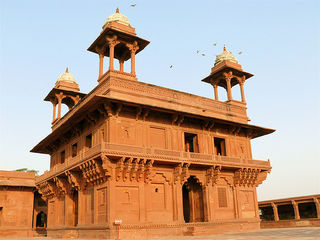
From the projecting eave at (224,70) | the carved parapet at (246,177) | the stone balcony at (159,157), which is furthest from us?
the projecting eave at (224,70)

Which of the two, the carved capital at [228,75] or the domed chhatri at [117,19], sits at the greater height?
the domed chhatri at [117,19]

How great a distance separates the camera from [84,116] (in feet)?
74.8

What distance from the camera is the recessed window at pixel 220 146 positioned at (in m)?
26.2

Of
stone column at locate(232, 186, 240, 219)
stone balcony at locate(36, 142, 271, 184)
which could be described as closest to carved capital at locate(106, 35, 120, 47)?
stone balcony at locate(36, 142, 271, 184)

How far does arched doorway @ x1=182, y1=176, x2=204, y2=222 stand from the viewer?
24.1 meters

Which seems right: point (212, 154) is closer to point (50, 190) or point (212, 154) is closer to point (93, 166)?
point (93, 166)

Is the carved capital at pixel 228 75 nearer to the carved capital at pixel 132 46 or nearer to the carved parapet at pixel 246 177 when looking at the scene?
the carved parapet at pixel 246 177

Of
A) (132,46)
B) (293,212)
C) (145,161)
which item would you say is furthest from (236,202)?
(293,212)

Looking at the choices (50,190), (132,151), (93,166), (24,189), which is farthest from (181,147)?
(24,189)

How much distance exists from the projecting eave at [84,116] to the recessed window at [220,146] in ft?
4.12

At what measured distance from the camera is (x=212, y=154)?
78.4 feet

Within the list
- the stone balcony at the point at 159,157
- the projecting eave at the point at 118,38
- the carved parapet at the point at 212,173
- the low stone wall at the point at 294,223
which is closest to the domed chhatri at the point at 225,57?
the projecting eave at the point at 118,38

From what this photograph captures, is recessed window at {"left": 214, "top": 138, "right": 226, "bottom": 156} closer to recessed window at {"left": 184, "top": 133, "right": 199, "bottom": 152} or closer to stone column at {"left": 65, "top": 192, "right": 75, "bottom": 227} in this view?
recessed window at {"left": 184, "top": 133, "right": 199, "bottom": 152}

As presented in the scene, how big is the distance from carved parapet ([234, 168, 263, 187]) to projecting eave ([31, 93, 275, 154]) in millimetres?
3264
